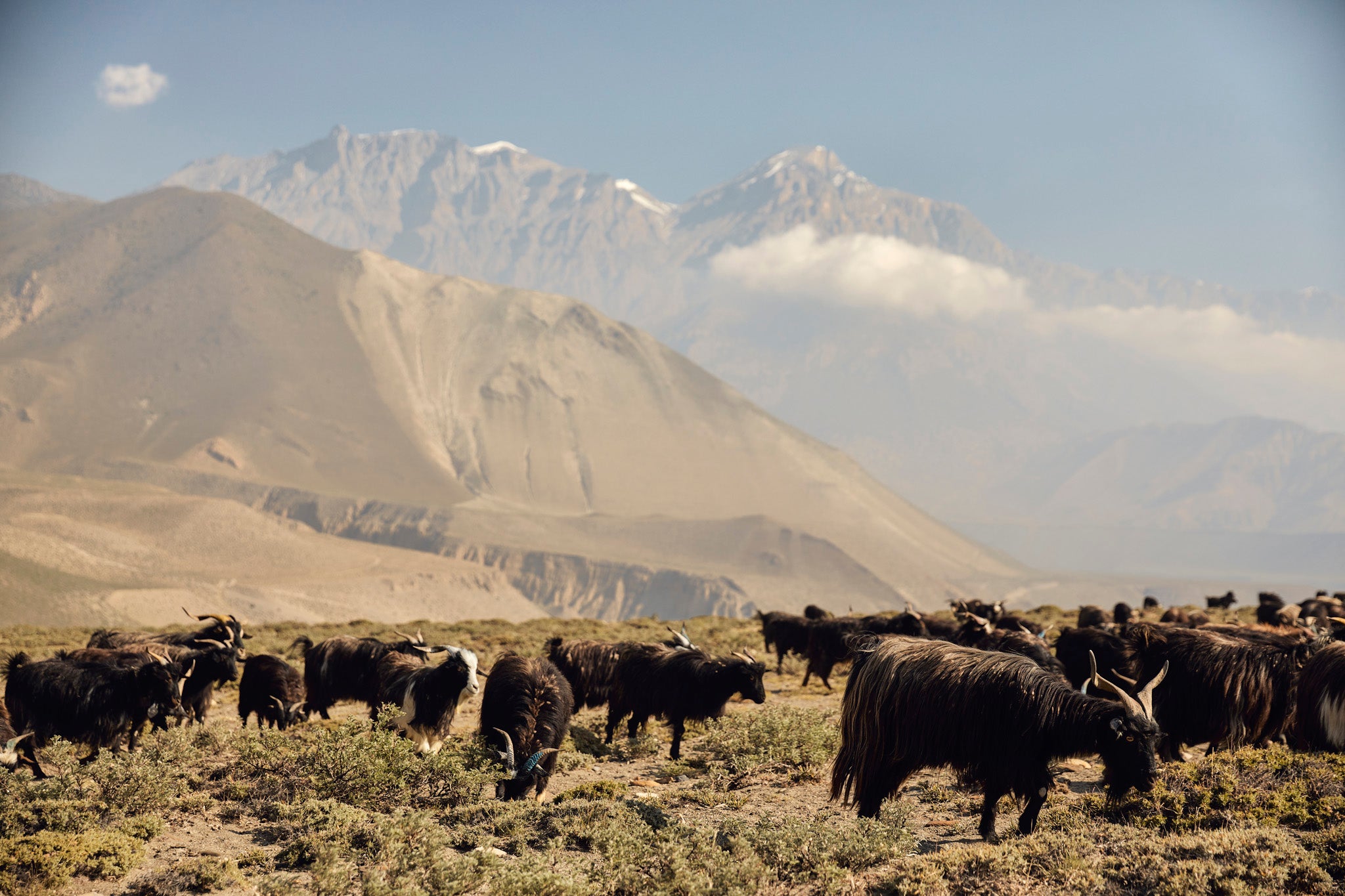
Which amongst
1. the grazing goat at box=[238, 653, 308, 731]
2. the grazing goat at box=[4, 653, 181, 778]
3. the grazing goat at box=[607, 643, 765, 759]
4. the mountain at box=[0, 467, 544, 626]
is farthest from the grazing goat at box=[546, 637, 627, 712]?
the mountain at box=[0, 467, 544, 626]

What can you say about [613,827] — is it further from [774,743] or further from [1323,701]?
[1323,701]

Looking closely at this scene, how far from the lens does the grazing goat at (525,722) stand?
12.4 m

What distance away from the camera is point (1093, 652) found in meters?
15.0

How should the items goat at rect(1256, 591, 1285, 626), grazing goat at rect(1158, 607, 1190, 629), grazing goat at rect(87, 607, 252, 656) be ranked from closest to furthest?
1. grazing goat at rect(87, 607, 252, 656)
2. grazing goat at rect(1158, 607, 1190, 629)
3. goat at rect(1256, 591, 1285, 626)

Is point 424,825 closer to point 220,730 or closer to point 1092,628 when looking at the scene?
point 220,730

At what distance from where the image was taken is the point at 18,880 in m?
8.98

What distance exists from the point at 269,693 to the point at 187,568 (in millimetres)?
133985

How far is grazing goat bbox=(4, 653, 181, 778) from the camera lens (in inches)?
548

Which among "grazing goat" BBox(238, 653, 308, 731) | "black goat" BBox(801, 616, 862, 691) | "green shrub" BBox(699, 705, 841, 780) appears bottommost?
"grazing goat" BBox(238, 653, 308, 731)

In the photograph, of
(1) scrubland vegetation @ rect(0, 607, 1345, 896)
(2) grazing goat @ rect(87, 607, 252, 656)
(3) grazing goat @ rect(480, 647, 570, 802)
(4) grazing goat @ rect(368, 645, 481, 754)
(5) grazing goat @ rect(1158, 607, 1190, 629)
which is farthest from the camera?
(5) grazing goat @ rect(1158, 607, 1190, 629)

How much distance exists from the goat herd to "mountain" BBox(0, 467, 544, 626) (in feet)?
310

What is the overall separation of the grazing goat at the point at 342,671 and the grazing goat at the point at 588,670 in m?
3.18

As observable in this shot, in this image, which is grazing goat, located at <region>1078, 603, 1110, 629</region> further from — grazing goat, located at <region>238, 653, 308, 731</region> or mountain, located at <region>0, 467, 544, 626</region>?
mountain, located at <region>0, 467, 544, 626</region>

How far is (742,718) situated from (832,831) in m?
6.31
